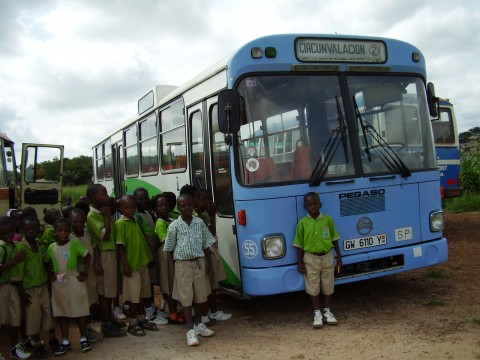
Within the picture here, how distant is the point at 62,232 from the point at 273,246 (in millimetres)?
2094

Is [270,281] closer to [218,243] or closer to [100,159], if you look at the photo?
[218,243]

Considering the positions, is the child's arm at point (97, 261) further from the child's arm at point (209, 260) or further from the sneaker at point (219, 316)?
the sneaker at point (219, 316)

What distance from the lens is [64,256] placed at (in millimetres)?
4730

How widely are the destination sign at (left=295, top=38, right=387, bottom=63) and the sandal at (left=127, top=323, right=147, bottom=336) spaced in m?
3.37

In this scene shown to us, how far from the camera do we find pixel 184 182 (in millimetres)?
6484

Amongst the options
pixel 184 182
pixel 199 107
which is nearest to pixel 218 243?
pixel 184 182

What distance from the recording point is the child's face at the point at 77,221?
495 centimetres

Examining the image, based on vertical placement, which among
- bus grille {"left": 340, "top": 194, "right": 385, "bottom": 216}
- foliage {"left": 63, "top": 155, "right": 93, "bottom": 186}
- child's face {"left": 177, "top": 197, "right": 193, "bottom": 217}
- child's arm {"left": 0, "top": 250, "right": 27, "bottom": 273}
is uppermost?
foliage {"left": 63, "top": 155, "right": 93, "bottom": 186}

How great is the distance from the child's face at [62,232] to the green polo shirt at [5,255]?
0.41 metres

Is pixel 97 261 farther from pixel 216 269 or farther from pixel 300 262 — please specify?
pixel 300 262

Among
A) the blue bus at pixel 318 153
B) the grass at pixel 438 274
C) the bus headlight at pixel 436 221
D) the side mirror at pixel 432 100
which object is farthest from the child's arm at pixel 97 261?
the grass at pixel 438 274

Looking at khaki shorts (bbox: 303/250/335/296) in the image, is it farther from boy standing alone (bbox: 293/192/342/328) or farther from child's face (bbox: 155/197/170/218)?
child's face (bbox: 155/197/170/218)

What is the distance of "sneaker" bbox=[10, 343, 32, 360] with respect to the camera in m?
4.64

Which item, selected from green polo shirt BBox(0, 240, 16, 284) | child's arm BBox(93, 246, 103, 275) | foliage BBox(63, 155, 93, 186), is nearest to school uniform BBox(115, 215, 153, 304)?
child's arm BBox(93, 246, 103, 275)
